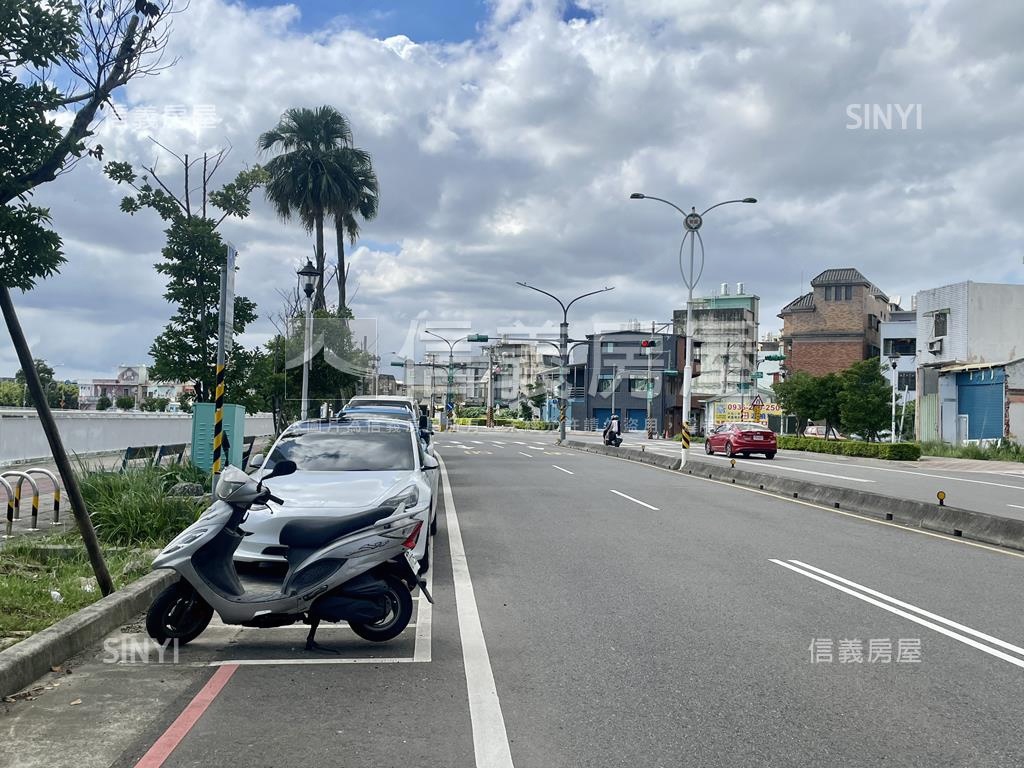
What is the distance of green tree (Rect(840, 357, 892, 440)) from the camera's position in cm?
4791

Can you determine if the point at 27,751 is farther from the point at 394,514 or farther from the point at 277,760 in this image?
the point at 394,514

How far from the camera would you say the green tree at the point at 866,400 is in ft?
157

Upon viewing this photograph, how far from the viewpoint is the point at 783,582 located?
895cm

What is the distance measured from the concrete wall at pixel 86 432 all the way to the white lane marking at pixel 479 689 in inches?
478

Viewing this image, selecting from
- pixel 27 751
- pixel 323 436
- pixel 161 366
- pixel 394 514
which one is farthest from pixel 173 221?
pixel 27 751

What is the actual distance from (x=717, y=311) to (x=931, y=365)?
174ft

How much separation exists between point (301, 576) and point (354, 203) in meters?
30.4

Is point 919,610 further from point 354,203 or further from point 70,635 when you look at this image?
point 354,203

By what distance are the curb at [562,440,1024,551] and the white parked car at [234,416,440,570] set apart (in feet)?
25.4

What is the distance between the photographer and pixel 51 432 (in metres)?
7.15

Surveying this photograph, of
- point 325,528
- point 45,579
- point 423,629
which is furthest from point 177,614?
point 45,579

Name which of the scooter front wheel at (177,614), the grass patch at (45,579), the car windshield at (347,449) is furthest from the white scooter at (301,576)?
the car windshield at (347,449)

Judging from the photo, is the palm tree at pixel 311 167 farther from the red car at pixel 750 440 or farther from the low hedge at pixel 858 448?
the low hedge at pixel 858 448

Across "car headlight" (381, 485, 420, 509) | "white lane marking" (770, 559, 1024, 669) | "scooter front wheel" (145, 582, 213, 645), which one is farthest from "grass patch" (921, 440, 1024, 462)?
"scooter front wheel" (145, 582, 213, 645)
